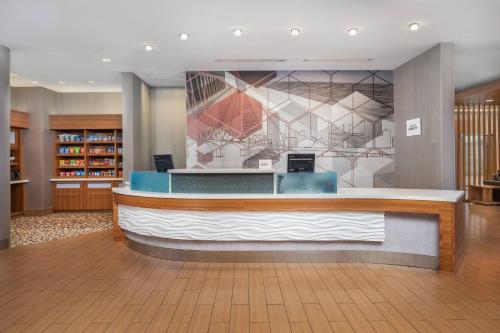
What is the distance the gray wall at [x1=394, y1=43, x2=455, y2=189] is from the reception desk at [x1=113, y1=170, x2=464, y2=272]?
199cm

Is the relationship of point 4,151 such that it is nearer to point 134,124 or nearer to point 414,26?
point 134,124

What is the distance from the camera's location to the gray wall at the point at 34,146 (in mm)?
9266

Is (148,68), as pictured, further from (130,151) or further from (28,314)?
(28,314)

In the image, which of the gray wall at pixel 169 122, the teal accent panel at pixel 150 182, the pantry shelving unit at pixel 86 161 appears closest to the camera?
the teal accent panel at pixel 150 182

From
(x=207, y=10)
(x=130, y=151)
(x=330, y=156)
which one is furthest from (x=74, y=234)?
(x=330, y=156)

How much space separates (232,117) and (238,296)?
A: 16.5 ft

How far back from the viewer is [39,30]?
5438 millimetres

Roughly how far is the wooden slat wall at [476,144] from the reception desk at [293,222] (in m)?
8.56

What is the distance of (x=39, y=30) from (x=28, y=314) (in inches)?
169

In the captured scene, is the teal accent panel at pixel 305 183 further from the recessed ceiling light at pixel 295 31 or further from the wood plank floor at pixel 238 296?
the recessed ceiling light at pixel 295 31

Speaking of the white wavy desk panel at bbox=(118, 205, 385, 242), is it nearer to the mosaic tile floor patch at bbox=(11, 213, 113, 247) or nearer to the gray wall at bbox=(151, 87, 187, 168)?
the mosaic tile floor patch at bbox=(11, 213, 113, 247)

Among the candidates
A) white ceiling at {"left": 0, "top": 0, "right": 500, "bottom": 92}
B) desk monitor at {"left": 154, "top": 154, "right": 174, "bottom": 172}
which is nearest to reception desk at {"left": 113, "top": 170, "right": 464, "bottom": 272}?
desk monitor at {"left": 154, "top": 154, "right": 174, "bottom": 172}

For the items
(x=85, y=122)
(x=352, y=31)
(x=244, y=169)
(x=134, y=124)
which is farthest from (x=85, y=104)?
(x=352, y=31)

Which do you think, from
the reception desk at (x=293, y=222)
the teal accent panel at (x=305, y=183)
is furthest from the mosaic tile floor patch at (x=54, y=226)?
the teal accent panel at (x=305, y=183)
